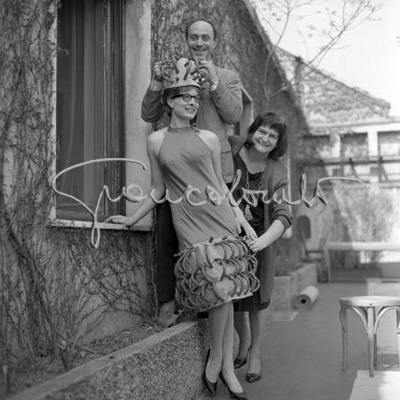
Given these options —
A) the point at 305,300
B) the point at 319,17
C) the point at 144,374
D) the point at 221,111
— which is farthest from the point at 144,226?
the point at 319,17

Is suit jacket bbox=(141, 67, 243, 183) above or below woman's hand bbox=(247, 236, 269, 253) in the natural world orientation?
above

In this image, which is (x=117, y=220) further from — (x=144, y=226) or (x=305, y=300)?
(x=305, y=300)

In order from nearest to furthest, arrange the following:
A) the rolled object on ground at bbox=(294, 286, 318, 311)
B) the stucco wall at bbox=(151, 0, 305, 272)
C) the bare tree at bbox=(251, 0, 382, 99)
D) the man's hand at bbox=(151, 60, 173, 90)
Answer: the man's hand at bbox=(151, 60, 173, 90)
the stucco wall at bbox=(151, 0, 305, 272)
the rolled object on ground at bbox=(294, 286, 318, 311)
the bare tree at bbox=(251, 0, 382, 99)

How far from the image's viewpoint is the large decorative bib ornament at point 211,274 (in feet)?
10.3

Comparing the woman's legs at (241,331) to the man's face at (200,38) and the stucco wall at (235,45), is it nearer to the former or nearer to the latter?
the man's face at (200,38)

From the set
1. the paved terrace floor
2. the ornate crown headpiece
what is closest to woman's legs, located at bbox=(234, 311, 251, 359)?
the paved terrace floor

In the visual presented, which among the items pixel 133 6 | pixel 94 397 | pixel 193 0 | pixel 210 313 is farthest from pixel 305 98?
pixel 94 397

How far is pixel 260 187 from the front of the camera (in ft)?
12.3

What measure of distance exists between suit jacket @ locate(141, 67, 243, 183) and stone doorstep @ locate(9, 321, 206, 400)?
105 cm

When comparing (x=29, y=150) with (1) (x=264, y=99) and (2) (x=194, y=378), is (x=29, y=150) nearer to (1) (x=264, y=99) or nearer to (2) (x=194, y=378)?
(2) (x=194, y=378)

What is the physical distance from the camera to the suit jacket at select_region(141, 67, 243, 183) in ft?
11.3

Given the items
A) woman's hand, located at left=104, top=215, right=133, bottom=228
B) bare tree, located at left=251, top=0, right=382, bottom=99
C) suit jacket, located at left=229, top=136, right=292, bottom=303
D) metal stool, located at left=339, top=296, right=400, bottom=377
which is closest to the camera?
woman's hand, located at left=104, top=215, right=133, bottom=228

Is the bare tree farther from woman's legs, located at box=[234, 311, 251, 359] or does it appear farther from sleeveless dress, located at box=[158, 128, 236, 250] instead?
sleeveless dress, located at box=[158, 128, 236, 250]

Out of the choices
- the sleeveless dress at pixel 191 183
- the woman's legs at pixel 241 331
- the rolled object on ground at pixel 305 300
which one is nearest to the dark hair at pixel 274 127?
the sleeveless dress at pixel 191 183
